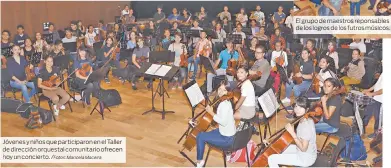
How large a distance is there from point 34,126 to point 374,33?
696cm

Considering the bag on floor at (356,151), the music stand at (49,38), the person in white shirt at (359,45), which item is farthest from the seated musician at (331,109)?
the music stand at (49,38)

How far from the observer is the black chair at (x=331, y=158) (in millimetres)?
4695

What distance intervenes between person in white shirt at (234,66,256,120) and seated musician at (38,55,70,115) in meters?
3.45

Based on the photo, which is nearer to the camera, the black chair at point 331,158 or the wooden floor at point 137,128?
the black chair at point 331,158

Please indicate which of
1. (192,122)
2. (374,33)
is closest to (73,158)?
(192,122)

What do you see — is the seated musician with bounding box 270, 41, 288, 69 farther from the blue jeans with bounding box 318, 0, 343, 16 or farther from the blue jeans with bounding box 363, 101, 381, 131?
the blue jeans with bounding box 318, 0, 343, 16

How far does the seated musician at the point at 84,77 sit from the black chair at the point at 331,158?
475cm

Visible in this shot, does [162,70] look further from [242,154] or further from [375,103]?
[375,103]

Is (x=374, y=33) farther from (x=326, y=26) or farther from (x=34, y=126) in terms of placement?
(x=34, y=126)

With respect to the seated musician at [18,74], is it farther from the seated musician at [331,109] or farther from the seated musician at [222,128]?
the seated musician at [331,109]

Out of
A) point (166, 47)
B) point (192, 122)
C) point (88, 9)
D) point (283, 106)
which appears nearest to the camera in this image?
point (192, 122)

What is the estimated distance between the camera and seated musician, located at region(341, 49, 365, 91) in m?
7.63

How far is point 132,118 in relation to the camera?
7.87 meters

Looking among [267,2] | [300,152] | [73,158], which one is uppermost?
[267,2]
